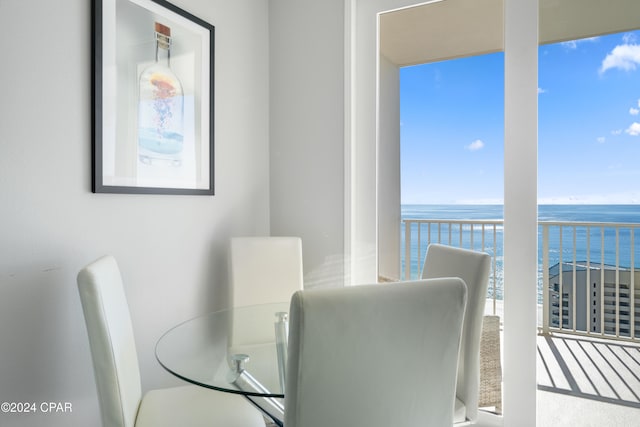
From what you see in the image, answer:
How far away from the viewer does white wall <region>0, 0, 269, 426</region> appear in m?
1.38

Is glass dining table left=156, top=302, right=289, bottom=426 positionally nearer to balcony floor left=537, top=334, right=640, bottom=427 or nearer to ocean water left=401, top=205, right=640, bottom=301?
ocean water left=401, top=205, right=640, bottom=301

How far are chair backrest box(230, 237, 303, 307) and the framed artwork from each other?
40cm

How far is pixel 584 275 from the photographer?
1.94 meters

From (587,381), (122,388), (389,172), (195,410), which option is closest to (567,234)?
(587,381)

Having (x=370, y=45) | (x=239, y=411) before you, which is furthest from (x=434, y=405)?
(x=370, y=45)

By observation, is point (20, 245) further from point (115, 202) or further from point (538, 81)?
point (538, 81)

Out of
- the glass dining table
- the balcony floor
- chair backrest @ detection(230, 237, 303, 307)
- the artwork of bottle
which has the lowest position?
the balcony floor

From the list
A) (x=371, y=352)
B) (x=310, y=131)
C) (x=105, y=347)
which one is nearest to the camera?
(x=371, y=352)

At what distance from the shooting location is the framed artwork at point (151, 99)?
5.41ft

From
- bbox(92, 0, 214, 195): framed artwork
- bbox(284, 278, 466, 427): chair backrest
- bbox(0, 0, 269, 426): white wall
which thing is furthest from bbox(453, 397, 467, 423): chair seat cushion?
bbox(92, 0, 214, 195): framed artwork

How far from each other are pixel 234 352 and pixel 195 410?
0.77ft

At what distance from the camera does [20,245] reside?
1400 millimetres

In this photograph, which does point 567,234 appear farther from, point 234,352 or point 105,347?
point 105,347

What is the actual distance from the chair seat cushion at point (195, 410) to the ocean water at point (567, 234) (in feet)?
4.58
